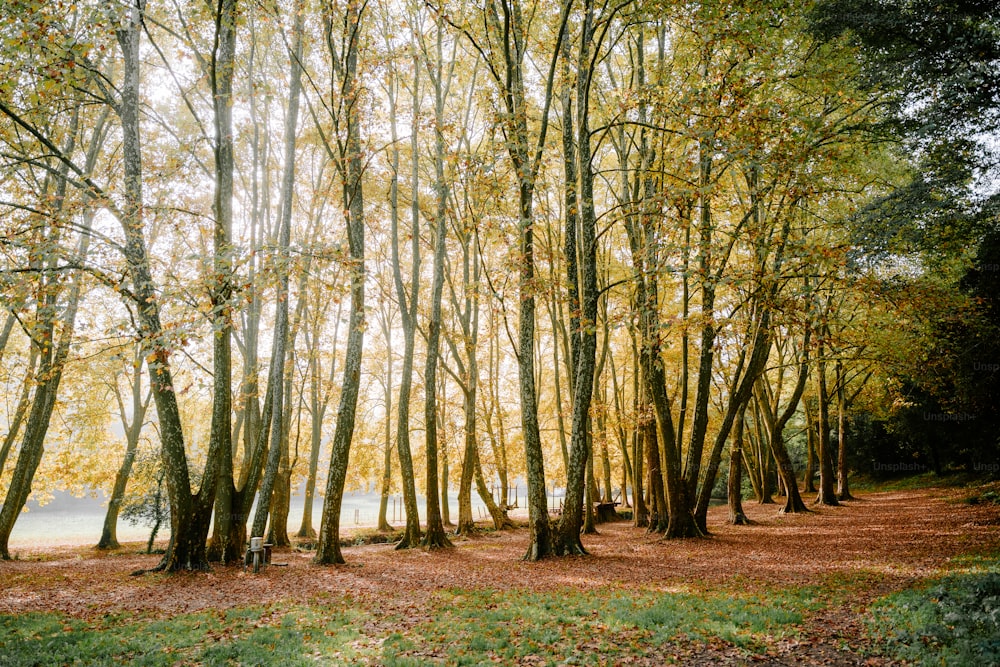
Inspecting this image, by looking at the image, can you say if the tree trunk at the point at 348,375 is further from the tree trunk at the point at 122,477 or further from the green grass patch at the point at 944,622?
the green grass patch at the point at 944,622

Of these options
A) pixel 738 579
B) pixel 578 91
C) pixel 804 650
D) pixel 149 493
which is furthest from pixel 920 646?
pixel 149 493

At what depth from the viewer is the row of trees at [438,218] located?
8.49m

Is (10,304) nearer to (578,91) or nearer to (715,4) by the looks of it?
(578,91)

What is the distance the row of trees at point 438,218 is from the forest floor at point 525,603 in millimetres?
1835

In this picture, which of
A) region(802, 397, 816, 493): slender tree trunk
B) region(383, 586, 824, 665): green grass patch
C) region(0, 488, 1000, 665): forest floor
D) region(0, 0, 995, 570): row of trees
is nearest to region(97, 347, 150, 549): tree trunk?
region(0, 0, 995, 570): row of trees

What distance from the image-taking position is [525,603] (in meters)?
7.10

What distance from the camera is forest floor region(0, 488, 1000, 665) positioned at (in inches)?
203

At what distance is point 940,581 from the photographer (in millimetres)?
6703

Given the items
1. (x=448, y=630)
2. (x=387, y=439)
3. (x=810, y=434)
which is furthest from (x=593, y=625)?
(x=810, y=434)

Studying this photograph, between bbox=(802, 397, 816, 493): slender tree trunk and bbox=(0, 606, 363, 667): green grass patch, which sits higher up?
bbox=(802, 397, 816, 493): slender tree trunk

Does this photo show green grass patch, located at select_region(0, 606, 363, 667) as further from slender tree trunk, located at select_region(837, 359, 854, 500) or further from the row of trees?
slender tree trunk, located at select_region(837, 359, 854, 500)

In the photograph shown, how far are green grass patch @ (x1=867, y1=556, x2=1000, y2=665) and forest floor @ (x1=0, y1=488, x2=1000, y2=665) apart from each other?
183mm

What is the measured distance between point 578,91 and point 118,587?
507 inches

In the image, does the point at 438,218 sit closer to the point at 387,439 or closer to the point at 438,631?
the point at 438,631
